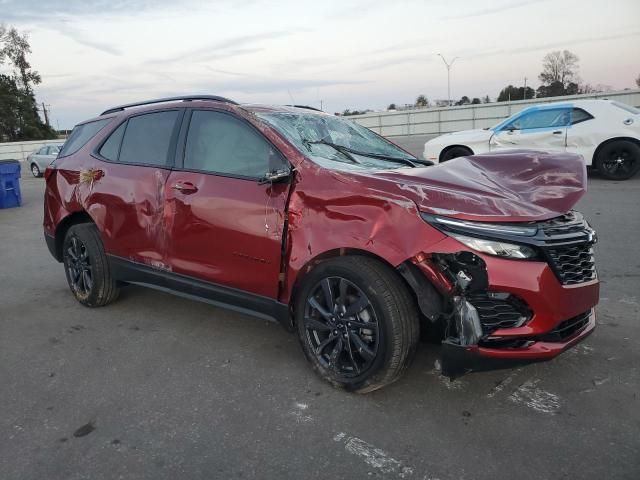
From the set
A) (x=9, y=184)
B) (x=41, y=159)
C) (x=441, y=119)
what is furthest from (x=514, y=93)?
(x=9, y=184)

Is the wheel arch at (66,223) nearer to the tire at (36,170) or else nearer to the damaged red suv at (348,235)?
the damaged red suv at (348,235)

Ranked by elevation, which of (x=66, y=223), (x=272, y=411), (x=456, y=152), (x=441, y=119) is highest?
(x=441, y=119)

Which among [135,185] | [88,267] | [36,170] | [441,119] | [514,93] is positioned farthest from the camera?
[514,93]

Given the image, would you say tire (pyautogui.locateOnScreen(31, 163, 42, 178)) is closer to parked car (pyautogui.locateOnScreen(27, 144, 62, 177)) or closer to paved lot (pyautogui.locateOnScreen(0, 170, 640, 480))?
parked car (pyautogui.locateOnScreen(27, 144, 62, 177))

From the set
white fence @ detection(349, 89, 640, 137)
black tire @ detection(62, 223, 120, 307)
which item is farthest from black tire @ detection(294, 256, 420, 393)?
white fence @ detection(349, 89, 640, 137)

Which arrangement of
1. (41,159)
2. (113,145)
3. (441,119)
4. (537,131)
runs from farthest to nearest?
(441,119)
(41,159)
(537,131)
(113,145)

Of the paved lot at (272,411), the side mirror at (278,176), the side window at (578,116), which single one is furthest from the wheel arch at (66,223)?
the side window at (578,116)

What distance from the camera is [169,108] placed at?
4.25 metres

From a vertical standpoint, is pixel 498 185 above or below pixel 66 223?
above

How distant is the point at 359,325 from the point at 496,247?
86cm

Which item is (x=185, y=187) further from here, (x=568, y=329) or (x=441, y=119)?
(x=441, y=119)

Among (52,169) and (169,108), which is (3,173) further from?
(169,108)

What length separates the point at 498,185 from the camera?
3166mm

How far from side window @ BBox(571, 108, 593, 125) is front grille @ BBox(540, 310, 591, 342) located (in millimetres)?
8862
